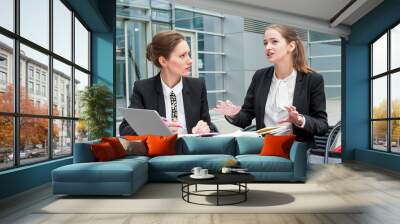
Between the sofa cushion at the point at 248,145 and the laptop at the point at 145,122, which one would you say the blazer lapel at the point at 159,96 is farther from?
the sofa cushion at the point at 248,145

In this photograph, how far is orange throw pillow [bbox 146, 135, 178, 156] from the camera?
6.55 metres

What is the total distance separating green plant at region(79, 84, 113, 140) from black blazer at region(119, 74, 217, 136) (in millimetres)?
888

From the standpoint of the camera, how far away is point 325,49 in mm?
11391

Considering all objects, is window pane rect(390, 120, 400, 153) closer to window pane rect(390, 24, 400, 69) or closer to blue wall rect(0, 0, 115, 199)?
window pane rect(390, 24, 400, 69)

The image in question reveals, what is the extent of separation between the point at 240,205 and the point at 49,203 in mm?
2063

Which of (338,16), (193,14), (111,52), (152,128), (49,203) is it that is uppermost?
(193,14)

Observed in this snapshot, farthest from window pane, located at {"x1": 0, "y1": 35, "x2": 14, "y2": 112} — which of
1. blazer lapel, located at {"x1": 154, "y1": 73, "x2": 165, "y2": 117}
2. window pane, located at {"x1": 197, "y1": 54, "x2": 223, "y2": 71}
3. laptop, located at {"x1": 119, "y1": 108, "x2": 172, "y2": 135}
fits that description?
window pane, located at {"x1": 197, "y1": 54, "x2": 223, "y2": 71}

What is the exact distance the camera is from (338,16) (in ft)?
28.7

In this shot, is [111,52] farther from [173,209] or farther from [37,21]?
[173,209]

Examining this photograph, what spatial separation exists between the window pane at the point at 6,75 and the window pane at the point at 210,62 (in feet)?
19.8

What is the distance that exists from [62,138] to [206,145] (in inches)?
101

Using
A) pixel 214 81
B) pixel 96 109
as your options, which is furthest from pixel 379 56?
pixel 96 109

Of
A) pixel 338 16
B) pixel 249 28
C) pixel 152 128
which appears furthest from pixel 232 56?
pixel 152 128

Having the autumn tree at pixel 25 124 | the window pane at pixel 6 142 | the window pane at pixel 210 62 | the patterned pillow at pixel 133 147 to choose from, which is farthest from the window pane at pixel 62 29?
the window pane at pixel 210 62
